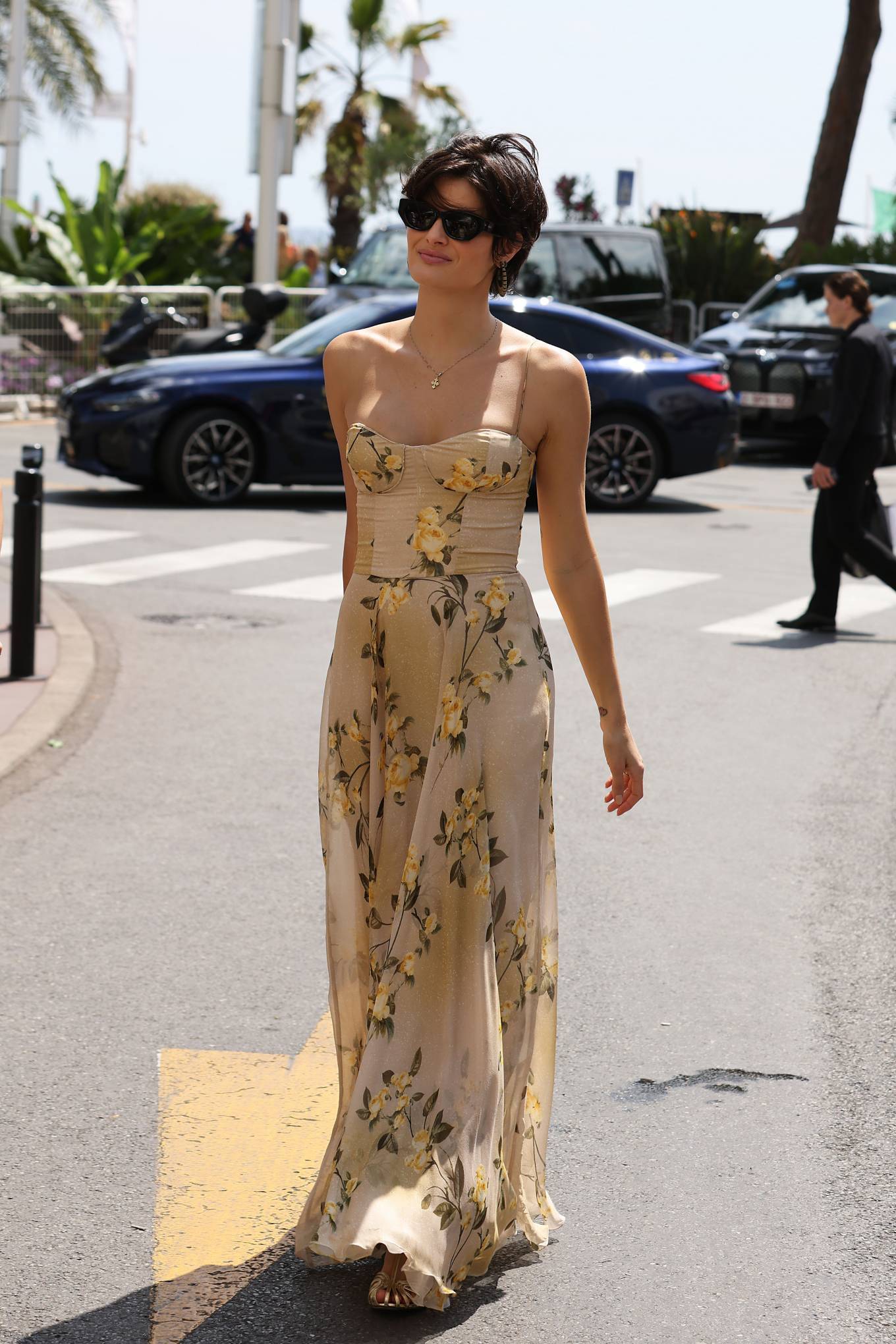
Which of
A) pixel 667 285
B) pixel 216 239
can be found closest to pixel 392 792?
pixel 667 285

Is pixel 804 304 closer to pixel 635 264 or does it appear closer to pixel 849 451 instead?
pixel 635 264

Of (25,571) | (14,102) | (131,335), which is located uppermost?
(14,102)

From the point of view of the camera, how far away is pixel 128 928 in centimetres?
528

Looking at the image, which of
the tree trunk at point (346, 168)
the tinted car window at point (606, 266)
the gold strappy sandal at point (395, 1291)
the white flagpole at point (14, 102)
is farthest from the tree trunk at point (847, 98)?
the gold strappy sandal at point (395, 1291)

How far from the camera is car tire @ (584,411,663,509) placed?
15.8m

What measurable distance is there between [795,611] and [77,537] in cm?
499

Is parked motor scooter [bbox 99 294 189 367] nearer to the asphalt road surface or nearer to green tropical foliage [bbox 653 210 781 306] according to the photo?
green tropical foliage [bbox 653 210 781 306]

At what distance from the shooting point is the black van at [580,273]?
19.4 meters

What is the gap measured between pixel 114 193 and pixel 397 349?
980 inches

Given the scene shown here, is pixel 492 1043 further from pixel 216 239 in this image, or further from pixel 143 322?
pixel 216 239

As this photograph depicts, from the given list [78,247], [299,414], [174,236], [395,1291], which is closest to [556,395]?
[395,1291]

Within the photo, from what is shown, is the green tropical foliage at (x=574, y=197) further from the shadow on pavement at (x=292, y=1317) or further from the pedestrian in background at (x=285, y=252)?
the shadow on pavement at (x=292, y=1317)

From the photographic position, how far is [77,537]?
1314 centimetres

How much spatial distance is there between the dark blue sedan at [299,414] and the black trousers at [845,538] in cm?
486
